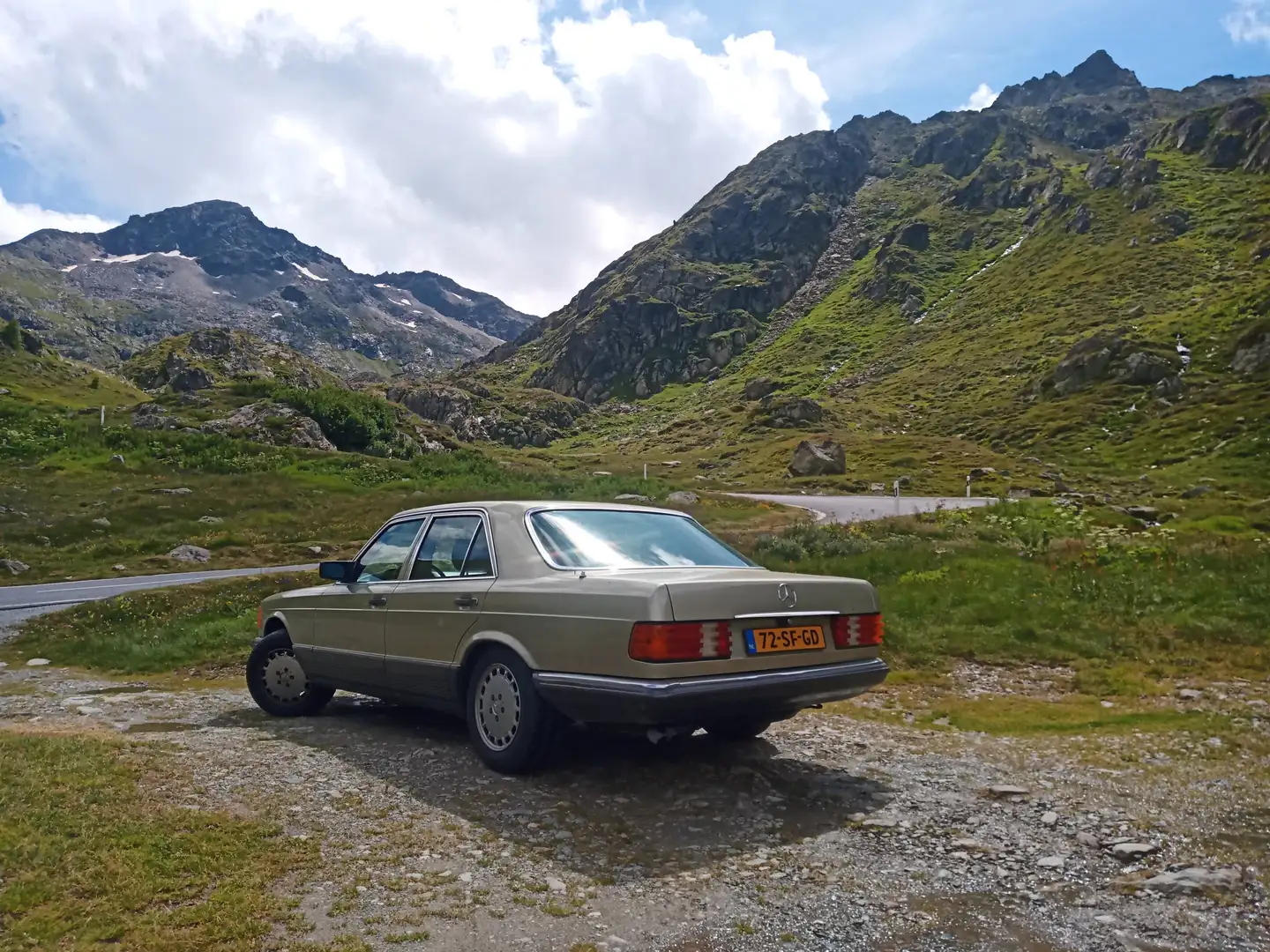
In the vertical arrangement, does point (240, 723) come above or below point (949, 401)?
below

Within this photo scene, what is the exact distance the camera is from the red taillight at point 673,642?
5207mm

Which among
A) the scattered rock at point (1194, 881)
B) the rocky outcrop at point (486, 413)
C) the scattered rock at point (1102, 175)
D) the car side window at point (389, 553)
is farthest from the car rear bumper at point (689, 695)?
the scattered rock at point (1102, 175)

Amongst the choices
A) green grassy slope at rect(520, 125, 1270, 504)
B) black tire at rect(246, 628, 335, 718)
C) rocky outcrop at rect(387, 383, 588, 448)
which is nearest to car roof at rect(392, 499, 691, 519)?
black tire at rect(246, 628, 335, 718)

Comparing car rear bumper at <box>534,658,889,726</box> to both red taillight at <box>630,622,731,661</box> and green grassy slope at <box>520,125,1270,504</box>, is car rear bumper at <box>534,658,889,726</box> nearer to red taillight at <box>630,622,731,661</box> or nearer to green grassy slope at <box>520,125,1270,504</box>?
red taillight at <box>630,622,731,661</box>

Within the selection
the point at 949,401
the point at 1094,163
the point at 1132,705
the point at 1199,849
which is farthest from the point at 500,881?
the point at 1094,163

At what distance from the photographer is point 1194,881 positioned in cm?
427

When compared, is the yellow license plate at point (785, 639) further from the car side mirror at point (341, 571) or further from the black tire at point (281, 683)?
the black tire at point (281, 683)

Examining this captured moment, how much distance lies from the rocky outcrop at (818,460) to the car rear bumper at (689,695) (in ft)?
195

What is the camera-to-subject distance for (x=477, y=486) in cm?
3362

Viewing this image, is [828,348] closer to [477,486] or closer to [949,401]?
[949,401]

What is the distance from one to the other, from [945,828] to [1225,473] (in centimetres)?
4975

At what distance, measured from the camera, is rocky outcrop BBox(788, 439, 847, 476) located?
212 feet

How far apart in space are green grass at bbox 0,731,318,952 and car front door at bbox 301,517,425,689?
2089 millimetres

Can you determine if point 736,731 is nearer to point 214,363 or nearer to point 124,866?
point 124,866
